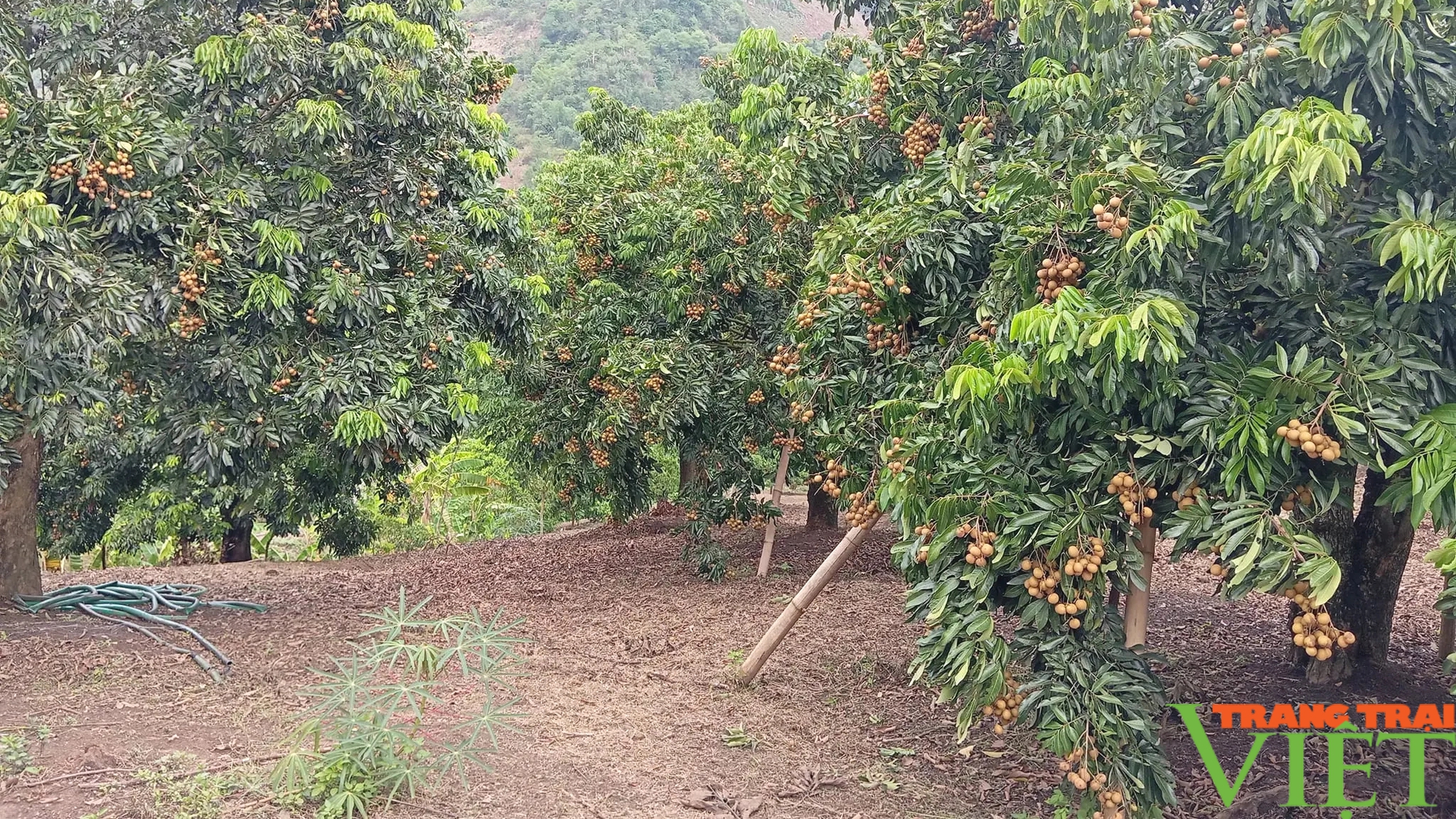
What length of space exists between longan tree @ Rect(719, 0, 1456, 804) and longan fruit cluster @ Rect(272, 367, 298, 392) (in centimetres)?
379

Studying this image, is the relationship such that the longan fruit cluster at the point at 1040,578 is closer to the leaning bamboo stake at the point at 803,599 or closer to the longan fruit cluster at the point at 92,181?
the leaning bamboo stake at the point at 803,599

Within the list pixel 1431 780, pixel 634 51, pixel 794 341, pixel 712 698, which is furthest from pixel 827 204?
pixel 634 51

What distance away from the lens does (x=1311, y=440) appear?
2902mm

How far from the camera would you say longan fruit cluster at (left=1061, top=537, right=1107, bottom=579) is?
3248 mm

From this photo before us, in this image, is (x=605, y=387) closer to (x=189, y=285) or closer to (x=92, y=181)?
(x=189, y=285)

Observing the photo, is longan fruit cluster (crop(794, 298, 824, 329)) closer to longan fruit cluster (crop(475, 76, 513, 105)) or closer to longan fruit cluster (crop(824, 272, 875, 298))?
longan fruit cluster (crop(824, 272, 875, 298))

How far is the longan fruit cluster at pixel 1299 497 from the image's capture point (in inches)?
125

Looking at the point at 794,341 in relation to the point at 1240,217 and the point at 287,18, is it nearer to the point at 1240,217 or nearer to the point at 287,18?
the point at 1240,217

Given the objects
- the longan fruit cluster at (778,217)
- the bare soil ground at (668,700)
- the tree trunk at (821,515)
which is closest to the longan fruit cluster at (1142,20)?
the bare soil ground at (668,700)

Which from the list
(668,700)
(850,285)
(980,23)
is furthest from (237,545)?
(980,23)

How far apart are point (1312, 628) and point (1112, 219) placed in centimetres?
139

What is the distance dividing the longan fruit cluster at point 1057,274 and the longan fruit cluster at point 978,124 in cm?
127

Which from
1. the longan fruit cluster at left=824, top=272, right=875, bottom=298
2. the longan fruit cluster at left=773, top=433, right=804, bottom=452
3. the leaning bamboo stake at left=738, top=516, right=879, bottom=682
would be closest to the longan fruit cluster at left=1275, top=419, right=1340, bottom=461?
the longan fruit cluster at left=824, top=272, right=875, bottom=298

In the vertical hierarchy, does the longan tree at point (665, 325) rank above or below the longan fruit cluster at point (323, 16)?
below
